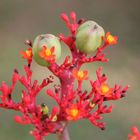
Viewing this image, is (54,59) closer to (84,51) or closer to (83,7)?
(84,51)

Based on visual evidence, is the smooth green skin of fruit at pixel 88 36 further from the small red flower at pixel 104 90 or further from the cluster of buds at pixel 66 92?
the small red flower at pixel 104 90

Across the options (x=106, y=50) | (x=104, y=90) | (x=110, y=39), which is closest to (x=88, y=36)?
(x=110, y=39)

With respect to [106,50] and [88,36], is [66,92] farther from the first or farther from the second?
[106,50]

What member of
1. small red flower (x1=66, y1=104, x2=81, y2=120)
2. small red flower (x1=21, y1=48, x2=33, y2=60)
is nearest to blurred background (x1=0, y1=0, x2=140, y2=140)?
small red flower (x1=21, y1=48, x2=33, y2=60)

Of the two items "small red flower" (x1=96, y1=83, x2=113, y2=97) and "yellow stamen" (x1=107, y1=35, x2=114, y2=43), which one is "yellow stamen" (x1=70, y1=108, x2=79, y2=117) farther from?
"yellow stamen" (x1=107, y1=35, x2=114, y2=43)

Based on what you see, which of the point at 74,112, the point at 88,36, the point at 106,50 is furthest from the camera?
the point at 106,50
